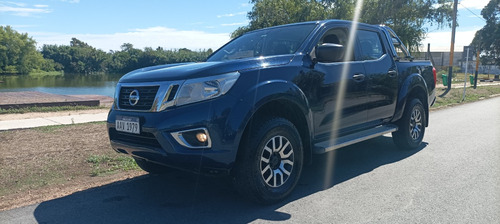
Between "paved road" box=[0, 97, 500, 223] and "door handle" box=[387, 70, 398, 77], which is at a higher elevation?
"door handle" box=[387, 70, 398, 77]

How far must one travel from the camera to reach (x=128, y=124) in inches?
141

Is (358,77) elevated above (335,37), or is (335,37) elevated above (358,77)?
(335,37)

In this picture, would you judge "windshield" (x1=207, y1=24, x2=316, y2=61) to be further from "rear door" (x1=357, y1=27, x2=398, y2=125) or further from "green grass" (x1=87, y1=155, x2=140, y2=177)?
"green grass" (x1=87, y1=155, x2=140, y2=177)

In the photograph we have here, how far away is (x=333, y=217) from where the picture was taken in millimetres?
3369

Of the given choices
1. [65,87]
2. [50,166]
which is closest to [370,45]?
[50,166]

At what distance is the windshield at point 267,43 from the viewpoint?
4.41 meters

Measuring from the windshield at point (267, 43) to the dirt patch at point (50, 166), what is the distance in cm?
200

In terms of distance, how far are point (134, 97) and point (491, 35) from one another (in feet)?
234

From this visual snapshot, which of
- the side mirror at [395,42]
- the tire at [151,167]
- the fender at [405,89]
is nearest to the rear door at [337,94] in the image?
the fender at [405,89]

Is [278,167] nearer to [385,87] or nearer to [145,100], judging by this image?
[145,100]

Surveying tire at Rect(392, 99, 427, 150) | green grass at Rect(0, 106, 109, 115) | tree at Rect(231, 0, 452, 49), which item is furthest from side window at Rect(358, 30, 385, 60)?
tree at Rect(231, 0, 452, 49)

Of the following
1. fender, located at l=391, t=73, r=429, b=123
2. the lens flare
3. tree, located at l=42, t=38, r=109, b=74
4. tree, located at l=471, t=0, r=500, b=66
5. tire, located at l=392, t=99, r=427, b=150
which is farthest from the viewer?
tree, located at l=42, t=38, r=109, b=74

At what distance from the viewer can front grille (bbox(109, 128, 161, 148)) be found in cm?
338

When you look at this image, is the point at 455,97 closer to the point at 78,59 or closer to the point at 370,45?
the point at 370,45
